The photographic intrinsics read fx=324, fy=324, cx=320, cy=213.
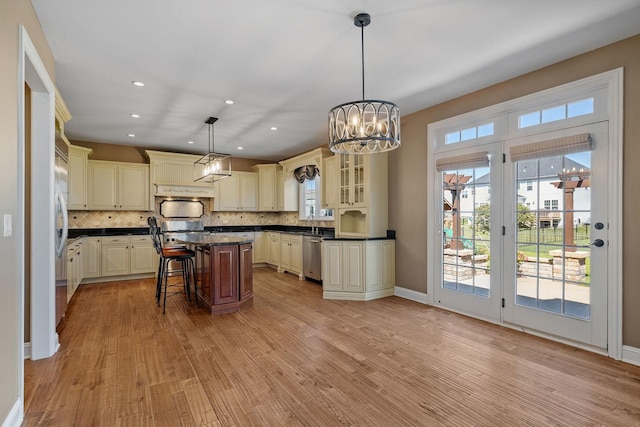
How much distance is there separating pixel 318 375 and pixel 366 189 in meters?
3.01

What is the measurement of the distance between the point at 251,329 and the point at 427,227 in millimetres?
2582

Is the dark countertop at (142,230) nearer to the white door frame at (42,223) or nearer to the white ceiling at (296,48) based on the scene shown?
the white ceiling at (296,48)

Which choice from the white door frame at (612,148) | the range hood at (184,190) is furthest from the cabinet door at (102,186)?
the white door frame at (612,148)

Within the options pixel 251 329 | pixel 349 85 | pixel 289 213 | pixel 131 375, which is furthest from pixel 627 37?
pixel 289 213

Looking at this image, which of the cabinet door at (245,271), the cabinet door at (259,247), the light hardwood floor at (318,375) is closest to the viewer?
the light hardwood floor at (318,375)

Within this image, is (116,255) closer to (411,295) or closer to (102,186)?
(102,186)

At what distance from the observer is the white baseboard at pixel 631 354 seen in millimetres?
2629

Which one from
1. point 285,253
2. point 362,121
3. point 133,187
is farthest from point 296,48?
point 133,187

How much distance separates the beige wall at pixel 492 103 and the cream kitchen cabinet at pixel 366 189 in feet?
0.43

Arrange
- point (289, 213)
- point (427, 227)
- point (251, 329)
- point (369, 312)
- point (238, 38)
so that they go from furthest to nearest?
1. point (289, 213)
2. point (427, 227)
3. point (369, 312)
4. point (251, 329)
5. point (238, 38)

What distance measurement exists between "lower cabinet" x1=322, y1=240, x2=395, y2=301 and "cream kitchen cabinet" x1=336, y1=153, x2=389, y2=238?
0.89ft

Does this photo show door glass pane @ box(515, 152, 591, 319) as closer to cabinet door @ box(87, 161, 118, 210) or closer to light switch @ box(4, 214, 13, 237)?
light switch @ box(4, 214, 13, 237)

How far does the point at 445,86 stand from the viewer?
3666mm

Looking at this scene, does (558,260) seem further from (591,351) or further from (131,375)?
(131,375)
